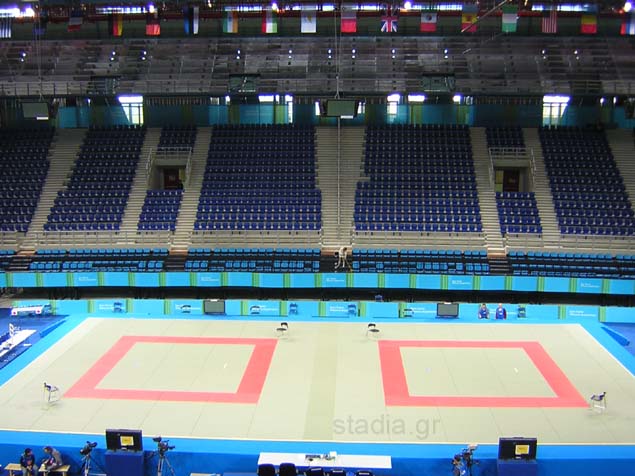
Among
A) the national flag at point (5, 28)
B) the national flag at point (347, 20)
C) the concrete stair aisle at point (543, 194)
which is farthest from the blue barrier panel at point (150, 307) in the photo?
the national flag at point (5, 28)

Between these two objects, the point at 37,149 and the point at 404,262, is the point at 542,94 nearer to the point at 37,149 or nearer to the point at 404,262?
the point at 404,262

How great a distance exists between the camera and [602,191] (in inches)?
1200

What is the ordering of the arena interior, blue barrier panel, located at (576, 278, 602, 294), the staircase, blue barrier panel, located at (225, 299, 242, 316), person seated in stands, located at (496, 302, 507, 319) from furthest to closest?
the staircase → blue barrier panel, located at (576, 278, 602, 294) → blue barrier panel, located at (225, 299, 242, 316) → person seated in stands, located at (496, 302, 507, 319) → the arena interior

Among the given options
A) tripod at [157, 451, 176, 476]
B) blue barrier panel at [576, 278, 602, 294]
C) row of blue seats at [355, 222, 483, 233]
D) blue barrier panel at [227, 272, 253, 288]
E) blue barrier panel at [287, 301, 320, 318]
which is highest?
row of blue seats at [355, 222, 483, 233]

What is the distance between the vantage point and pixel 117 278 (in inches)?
998

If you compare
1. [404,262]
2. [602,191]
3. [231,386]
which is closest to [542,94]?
[602,191]

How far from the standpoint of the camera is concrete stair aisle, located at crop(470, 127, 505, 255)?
28.2 meters

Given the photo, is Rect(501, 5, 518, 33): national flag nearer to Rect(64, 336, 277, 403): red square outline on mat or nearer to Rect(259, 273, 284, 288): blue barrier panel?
Rect(259, 273, 284, 288): blue barrier panel

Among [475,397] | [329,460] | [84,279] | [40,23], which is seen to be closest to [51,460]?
[329,460]

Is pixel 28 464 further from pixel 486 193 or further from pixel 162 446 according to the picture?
pixel 486 193

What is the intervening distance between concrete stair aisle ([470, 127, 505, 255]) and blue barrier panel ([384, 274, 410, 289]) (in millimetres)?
5597

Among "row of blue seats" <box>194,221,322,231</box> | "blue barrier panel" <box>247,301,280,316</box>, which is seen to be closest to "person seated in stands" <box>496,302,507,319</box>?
"blue barrier panel" <box>247,301,280,316</box>

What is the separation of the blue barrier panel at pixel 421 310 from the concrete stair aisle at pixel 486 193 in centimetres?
754

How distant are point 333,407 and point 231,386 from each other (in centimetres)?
332
